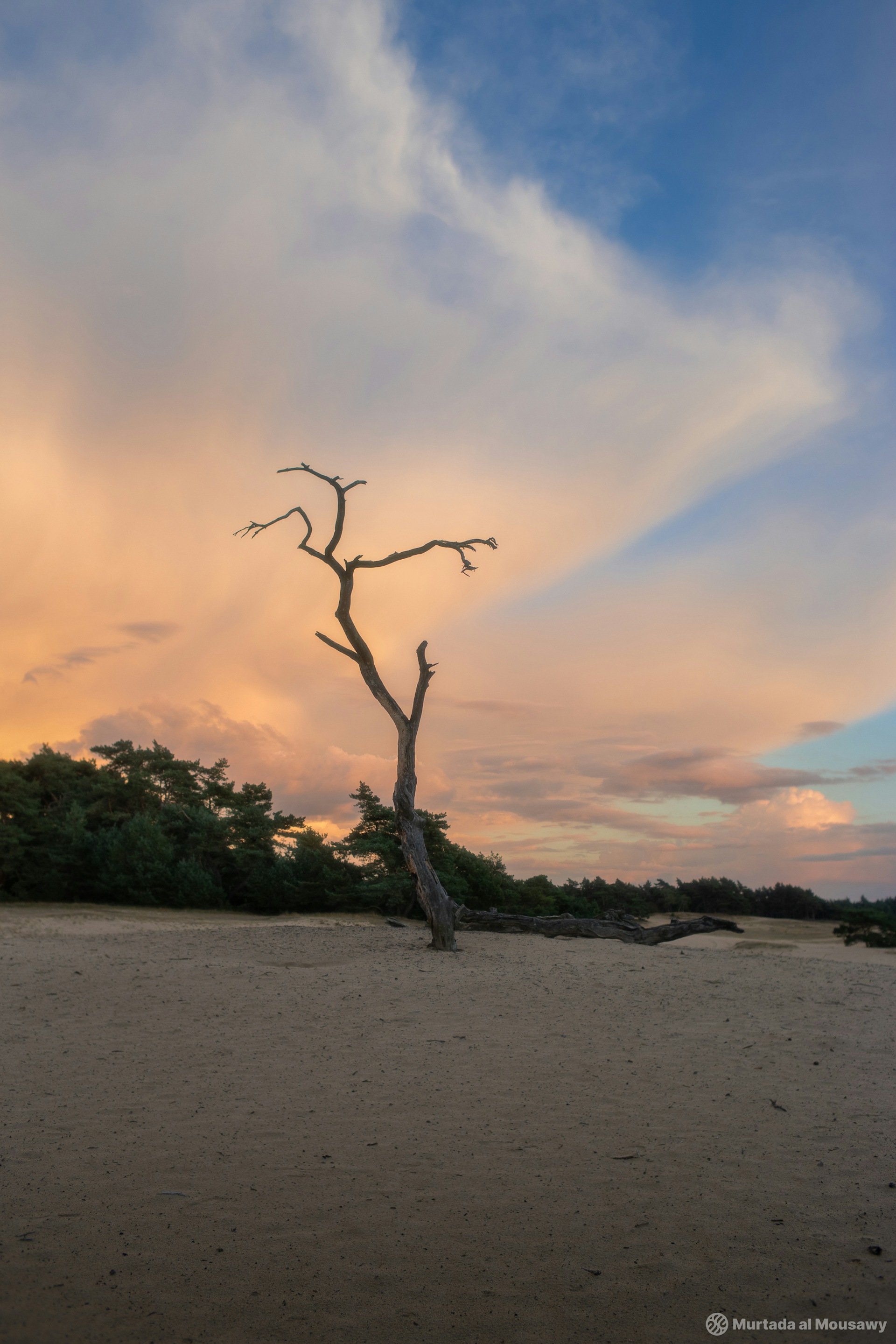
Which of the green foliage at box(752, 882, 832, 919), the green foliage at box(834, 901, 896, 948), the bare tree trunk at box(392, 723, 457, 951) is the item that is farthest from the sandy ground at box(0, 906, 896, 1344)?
the green foliage at box(752, 882, 832, 919)

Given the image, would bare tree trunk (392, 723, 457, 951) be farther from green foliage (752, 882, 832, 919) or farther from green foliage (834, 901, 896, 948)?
green foliage (752, 882, 832, 919)

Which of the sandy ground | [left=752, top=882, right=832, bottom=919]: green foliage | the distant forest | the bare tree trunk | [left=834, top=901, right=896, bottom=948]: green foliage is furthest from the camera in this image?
[left=752, top=882, right=832, bottom=919]: green foliage

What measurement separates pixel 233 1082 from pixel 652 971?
603 centimetres

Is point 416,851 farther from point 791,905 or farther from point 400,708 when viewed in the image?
point 791,905

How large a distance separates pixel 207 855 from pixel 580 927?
11.1 meters

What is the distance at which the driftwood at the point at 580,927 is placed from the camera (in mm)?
14086

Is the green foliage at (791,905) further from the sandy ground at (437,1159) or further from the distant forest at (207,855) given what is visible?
the sandy ground at (437,1159)

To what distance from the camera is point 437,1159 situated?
190 inches

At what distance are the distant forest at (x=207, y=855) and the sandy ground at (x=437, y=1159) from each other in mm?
10344

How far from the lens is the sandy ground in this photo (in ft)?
11.6

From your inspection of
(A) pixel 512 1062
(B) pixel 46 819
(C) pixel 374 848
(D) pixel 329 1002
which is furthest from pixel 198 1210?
(B) pixel 46 819

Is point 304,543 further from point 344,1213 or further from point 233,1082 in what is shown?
point 344,1213

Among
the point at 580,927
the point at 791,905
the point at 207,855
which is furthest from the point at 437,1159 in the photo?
the point at 791,905

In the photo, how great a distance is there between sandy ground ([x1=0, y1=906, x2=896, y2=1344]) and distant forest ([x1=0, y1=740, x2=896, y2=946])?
10344mm
